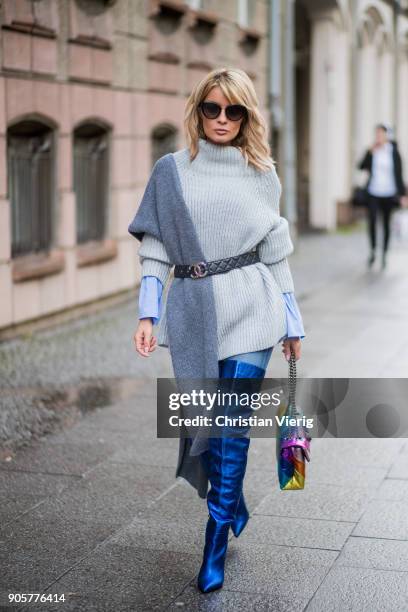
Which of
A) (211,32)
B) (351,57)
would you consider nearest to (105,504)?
(211,32)

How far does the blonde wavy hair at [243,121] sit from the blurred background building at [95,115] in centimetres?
506

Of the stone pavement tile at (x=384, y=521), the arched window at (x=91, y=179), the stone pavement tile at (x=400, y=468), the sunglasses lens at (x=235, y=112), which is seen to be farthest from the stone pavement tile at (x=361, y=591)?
the arched window at (x=91, y=179)

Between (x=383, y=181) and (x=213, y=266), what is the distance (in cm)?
1092

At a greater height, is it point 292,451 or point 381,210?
point 381,210

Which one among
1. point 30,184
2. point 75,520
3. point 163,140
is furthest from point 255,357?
point 163,140

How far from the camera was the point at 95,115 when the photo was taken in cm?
1065

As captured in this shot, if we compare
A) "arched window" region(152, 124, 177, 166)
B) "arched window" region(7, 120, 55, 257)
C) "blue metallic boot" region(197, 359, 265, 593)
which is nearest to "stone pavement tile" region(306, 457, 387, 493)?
"blue metallic boot" region(197, 359, 265, 593)

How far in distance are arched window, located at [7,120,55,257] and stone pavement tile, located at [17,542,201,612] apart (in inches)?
214

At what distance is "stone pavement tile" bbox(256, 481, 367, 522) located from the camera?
4926mm

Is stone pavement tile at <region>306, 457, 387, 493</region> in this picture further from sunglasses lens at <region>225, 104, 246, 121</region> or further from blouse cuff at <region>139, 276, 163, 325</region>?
sunglasses lens at <region>225, 104, 246, 121</region>

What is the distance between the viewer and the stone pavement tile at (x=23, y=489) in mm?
4969

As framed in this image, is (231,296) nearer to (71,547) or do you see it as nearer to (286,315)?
(286,315)

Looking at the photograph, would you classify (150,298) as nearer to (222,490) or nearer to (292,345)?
(292,345)

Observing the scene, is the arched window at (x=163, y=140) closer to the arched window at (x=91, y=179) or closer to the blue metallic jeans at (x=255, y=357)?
the arched window at (x=91, y=179)
